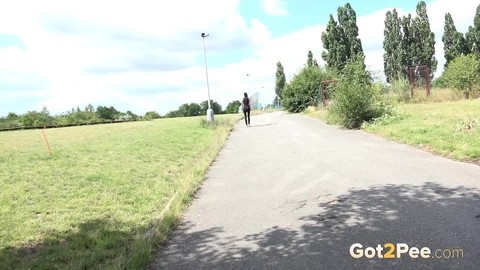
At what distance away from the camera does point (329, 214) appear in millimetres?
5766

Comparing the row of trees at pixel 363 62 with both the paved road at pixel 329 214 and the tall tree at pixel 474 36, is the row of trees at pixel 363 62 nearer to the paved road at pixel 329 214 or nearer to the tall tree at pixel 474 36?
the tall tree at pixel 474 36

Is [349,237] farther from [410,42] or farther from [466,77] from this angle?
[410,42]

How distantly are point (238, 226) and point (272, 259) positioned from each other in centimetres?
132

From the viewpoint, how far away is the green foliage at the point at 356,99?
16.0 meters

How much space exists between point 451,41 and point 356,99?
4548cm

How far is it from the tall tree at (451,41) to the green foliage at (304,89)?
25745 mm

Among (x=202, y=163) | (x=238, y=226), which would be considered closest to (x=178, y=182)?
(x=202, y=163)

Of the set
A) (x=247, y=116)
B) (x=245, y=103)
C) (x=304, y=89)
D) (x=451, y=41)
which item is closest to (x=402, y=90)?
(x=247, y=116)

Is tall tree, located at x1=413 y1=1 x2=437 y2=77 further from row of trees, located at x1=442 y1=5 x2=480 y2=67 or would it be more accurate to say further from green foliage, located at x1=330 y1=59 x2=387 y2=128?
green foliage, located at x1=330 y1=59 x2=387 y2=128

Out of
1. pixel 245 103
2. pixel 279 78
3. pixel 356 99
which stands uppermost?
pixel 279 78

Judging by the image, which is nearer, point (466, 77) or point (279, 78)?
point (466, 77)

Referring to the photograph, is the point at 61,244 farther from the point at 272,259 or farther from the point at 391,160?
the point at 391,160

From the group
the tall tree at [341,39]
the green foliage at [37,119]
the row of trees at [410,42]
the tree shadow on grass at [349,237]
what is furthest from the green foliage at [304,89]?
the green foliage at [37,119]

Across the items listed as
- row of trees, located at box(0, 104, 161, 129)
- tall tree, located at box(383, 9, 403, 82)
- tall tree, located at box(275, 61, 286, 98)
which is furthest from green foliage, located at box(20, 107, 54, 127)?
tall tree, located at box(383, 9, 403, 82)
